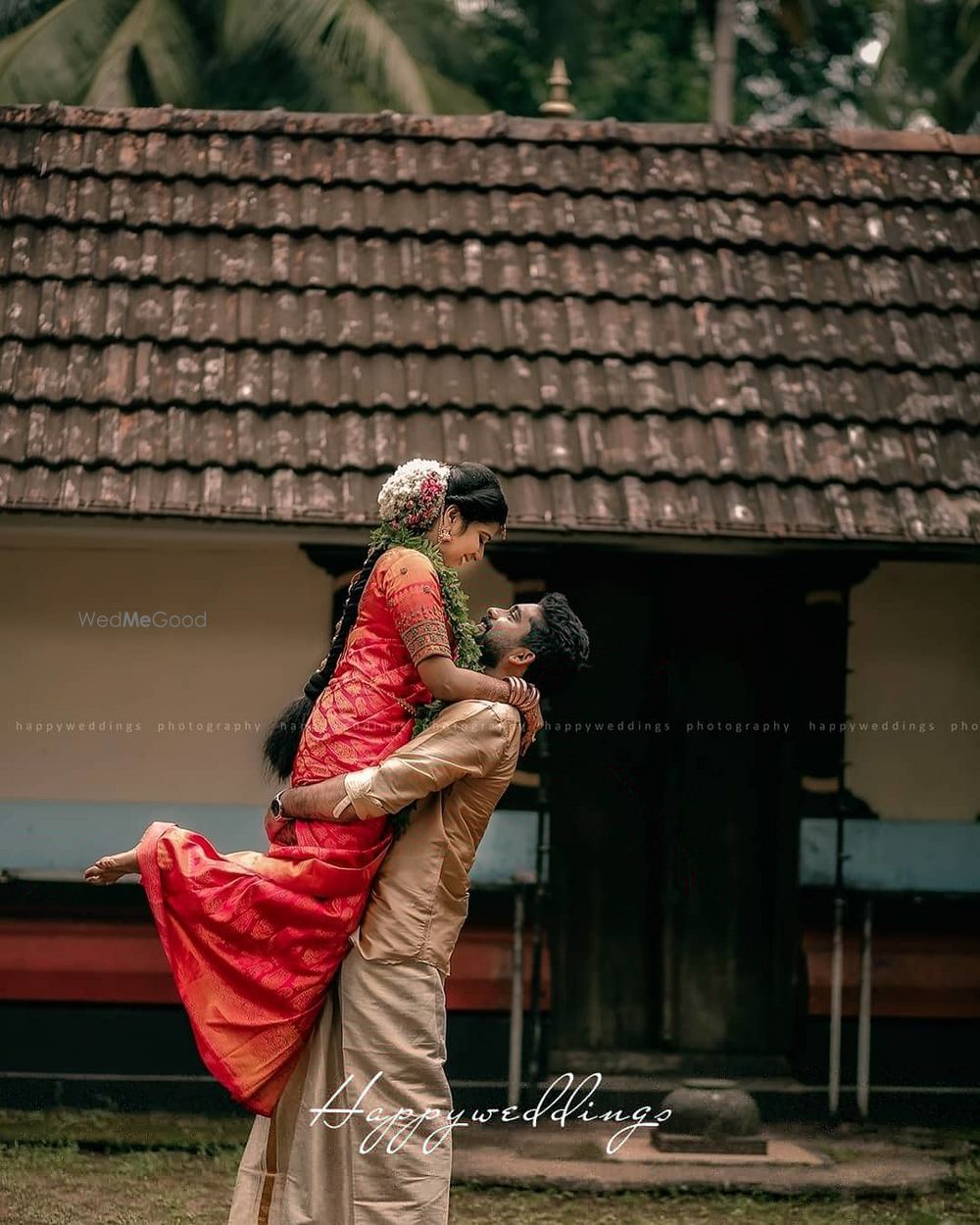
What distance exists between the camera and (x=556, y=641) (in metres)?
4.00

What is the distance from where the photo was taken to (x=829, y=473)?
21.0 feet

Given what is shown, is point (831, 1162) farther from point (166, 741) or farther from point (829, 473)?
point (166, 741)

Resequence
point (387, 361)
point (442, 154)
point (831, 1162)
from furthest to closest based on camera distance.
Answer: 1. point (442, 154)
2. point (387, 361)
3. point (831, 1162)

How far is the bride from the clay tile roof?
6.74 ft

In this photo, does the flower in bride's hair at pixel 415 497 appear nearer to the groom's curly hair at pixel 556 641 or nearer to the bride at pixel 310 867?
the bride at pixel 310 867

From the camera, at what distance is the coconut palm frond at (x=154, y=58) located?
14.3 metres

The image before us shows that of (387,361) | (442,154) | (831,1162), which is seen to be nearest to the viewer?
(831,1162)

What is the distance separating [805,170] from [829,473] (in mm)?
1797

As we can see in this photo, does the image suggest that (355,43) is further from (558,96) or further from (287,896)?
(287,896)

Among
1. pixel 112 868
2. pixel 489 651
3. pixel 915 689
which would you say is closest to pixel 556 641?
pixel 489 651

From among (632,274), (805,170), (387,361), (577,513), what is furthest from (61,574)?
(805,170)

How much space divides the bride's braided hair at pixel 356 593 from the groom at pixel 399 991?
16cm

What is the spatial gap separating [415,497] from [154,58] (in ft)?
39.2

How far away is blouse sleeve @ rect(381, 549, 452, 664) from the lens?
3.85 m
